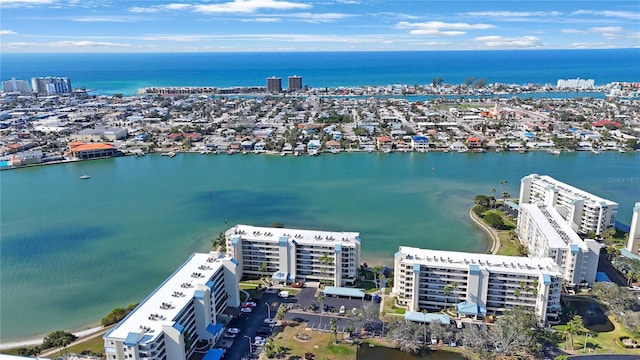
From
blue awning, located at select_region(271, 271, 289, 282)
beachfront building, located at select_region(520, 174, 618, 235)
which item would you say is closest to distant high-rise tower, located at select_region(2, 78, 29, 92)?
blue awning, located at select_region(271, 271, 289, 282)

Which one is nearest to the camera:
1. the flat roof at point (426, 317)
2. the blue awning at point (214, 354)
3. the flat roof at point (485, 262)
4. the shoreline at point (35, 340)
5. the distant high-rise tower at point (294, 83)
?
the blue awning at point (214, 354)

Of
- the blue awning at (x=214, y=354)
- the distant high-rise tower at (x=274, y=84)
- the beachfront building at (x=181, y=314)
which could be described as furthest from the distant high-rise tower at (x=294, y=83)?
the blue awning at (x=214, y=354)

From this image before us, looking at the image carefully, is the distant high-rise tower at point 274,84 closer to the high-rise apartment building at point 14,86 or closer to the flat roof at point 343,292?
the high-rise apartment building at point 14,86

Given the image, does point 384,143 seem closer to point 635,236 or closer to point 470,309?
point 635,236

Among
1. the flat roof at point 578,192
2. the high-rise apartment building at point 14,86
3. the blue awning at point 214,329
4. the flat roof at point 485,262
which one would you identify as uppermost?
the high-rise apartment building at point 14,86

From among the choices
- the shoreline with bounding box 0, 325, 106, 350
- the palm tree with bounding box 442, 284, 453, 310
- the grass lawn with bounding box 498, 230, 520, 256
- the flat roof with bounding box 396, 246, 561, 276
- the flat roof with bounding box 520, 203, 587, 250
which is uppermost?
the flat roof with bounding box 520, 203, 587, 250

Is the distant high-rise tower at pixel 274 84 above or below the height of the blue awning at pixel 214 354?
above

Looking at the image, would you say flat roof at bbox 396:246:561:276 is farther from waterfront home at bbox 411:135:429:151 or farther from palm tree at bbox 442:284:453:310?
waterfront home at bbox 411:135:429:151

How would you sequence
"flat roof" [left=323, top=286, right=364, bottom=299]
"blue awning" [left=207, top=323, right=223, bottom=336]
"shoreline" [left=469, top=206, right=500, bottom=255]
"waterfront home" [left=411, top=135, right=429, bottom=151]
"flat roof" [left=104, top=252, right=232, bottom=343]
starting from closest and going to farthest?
"flat roof" [left=104, top=252, right=232, bottom=343] < "blue awning" [left=207, top=323, right=223, bottom=336] < "flat roof" [left=323, top=286, right=364, bottom=299] < "shoreline" [left=469, top=206, right=500, bottom=255] < "waterfront home" [left=411, top=135, right=429, bottom=151]

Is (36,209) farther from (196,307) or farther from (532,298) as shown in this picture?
(532,298)
